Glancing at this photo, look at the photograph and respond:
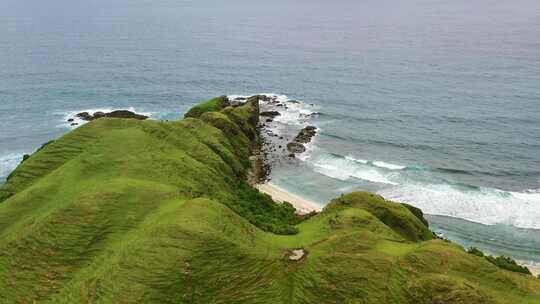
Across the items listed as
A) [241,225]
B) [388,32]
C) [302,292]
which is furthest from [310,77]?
[302,292]

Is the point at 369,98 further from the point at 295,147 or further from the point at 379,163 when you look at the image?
the point at 379,163

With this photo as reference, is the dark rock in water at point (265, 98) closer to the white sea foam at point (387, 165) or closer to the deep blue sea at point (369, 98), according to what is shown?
the deep blue sea at point (369, 98)

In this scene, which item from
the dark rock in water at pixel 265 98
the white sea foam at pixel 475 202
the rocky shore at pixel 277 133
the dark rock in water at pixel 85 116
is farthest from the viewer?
the dark rock in water at pixel 265 98

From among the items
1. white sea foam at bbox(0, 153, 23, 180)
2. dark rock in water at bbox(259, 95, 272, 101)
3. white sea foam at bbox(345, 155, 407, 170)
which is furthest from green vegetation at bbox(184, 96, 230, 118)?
white sea foam at bbox(0, 153, 23, 180)

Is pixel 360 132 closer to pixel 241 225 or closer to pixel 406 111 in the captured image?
pixel 406 111

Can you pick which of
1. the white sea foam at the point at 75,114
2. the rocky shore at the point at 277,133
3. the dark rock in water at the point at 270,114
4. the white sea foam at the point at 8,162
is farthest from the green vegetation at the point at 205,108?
the white sea foam at the point at 8,162

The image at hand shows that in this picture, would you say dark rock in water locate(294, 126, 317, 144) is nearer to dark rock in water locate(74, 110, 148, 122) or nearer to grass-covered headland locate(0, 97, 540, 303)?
grass-covered headland locate(0, 97, 540, 303)
